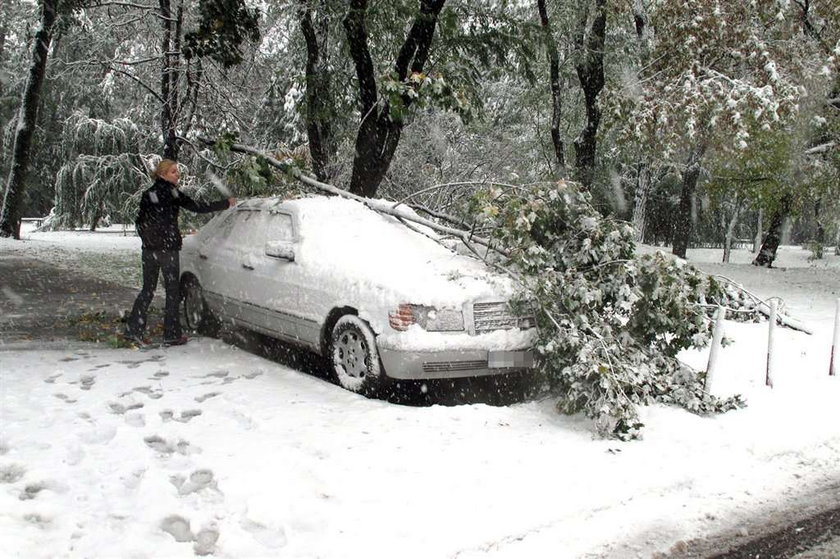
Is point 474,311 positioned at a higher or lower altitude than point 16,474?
higher

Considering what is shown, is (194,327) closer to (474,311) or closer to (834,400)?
(474,311)

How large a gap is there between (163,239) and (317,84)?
201 inches

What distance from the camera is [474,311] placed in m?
6.00

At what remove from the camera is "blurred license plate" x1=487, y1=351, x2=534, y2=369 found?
19.5 ft

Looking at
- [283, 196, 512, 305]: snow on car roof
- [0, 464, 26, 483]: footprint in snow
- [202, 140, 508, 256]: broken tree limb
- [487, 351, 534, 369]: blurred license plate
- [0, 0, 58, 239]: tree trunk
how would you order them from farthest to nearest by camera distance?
[0, 0, 58, 239]: tree trunk < [202, 140, 508, 256]: broken tree limb < [283, 196, 512, 305]: snow on car roof < [487, 351, 534, 369]: blurred license plate < [0, 464, 26, 483]: footprint in snow

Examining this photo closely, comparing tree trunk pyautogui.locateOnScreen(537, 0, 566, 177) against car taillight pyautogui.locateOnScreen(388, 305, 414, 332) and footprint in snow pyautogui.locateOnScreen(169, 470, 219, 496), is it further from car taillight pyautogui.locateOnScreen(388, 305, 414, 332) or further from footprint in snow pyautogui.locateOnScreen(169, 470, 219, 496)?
footprint in snow pyautogui.locateOnScreen(169, 470, 219, 496)

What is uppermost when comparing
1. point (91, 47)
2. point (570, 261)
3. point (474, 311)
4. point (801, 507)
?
point (91, 47)

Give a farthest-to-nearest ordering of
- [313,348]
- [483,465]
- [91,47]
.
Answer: [91,47] < [313,348] < [483,465]

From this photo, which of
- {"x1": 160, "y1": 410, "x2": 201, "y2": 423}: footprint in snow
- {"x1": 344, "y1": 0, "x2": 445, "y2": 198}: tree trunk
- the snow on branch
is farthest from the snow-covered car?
the snow on branch

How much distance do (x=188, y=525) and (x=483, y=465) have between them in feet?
6.25

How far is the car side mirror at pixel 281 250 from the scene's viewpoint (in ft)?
22.8

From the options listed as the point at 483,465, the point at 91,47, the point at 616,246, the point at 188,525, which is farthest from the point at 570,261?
the point at 91,47

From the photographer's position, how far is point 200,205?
7711mm

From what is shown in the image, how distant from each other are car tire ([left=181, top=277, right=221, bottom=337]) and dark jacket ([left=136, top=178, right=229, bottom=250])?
866 millimetres
